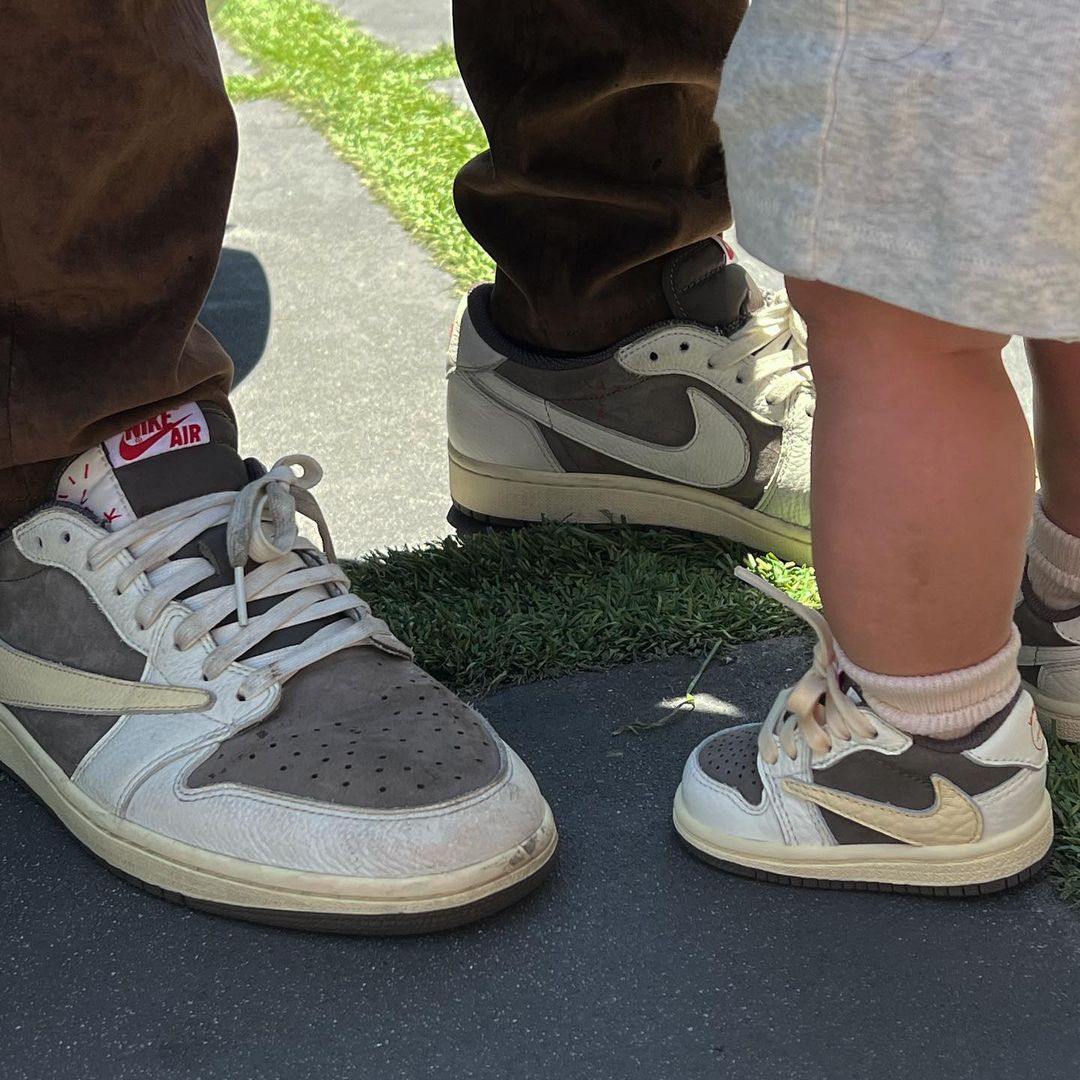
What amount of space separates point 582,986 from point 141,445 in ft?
1.74

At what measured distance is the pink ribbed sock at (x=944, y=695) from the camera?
0.86m

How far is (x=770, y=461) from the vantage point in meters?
1.37

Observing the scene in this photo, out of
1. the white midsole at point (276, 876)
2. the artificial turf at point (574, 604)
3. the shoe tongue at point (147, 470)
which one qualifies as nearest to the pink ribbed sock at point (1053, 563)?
the artificial turf at point (574, 604)

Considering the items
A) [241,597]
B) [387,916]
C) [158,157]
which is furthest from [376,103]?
[387,916]

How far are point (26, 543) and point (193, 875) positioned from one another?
0.30 meters

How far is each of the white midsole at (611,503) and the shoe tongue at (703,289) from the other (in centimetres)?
18

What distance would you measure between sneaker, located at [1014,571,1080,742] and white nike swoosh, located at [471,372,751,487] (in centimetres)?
39

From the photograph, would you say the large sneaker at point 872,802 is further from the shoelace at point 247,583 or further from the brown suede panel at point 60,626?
the brown suede panel at point 60,626

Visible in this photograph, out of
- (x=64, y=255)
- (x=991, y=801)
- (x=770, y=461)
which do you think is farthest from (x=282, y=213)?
(x=991, y=801)

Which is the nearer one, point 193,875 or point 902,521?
point 902,521

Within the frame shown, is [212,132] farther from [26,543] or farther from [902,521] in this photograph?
[902,521]

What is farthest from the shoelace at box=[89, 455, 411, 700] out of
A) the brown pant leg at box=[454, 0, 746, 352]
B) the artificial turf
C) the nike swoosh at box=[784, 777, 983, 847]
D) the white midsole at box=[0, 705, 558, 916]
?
the brown pant leg at box=[454, 0, 746, 352]

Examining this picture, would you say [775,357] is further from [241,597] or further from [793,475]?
[241,597]

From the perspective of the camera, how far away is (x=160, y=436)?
106 cm
